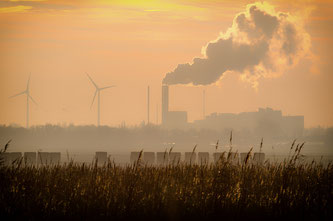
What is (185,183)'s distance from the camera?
17547 mm

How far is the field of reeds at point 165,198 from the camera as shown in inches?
599

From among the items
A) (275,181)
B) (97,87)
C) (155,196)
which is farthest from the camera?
(97,87)

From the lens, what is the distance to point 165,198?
15945mm

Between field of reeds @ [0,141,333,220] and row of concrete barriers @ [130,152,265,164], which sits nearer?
field of reeds @ [0,141,333,220]

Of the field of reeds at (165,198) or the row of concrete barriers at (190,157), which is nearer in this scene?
the field of reeds at (165,198)

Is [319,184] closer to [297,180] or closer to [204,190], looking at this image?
[297,180]

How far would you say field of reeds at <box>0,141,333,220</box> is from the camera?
1521 cm

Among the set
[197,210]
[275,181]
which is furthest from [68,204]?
[275,181]

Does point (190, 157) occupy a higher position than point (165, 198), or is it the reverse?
point (190, 157)

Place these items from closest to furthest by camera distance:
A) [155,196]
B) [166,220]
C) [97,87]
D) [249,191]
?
[166,220], [155,196], [249,191], [97,87]

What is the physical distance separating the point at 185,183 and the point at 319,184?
4166 millimetres

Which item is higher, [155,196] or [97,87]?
[97,87]

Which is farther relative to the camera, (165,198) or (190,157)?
(190,157)

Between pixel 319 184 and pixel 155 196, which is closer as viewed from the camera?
pixel 155 196
